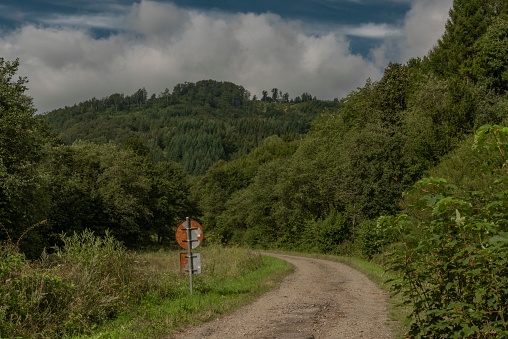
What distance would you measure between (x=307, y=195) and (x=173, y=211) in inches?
884

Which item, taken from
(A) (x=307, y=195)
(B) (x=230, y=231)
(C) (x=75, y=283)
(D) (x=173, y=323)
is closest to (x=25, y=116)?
(C) (x=75, y=283)

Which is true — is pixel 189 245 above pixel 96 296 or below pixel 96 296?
above

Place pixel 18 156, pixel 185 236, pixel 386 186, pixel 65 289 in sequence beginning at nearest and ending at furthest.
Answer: pixel 65 289, pixel 185 236, pixel 18 156, pixel 386 186

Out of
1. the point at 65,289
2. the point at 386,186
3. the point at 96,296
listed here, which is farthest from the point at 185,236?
the point at 386,186

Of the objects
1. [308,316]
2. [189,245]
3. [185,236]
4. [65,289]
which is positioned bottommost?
[308,316]

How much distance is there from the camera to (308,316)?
9727 millimetres

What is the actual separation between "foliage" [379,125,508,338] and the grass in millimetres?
5715

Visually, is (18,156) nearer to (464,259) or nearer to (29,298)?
(29,298)

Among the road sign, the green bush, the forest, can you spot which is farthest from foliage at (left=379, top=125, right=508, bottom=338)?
the road sign

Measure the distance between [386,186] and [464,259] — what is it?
25.9 metres

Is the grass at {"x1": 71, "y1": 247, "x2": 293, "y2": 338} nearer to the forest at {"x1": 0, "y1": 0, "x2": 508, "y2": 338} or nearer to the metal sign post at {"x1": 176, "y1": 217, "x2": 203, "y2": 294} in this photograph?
the metal sign post at {"x1": 176, "y1": 217, "x2": 203, "y2": 294}

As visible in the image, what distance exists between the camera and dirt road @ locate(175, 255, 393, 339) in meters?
8.20

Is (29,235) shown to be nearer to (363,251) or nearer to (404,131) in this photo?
(363,251)

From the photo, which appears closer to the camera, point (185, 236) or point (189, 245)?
point (189, 245)
